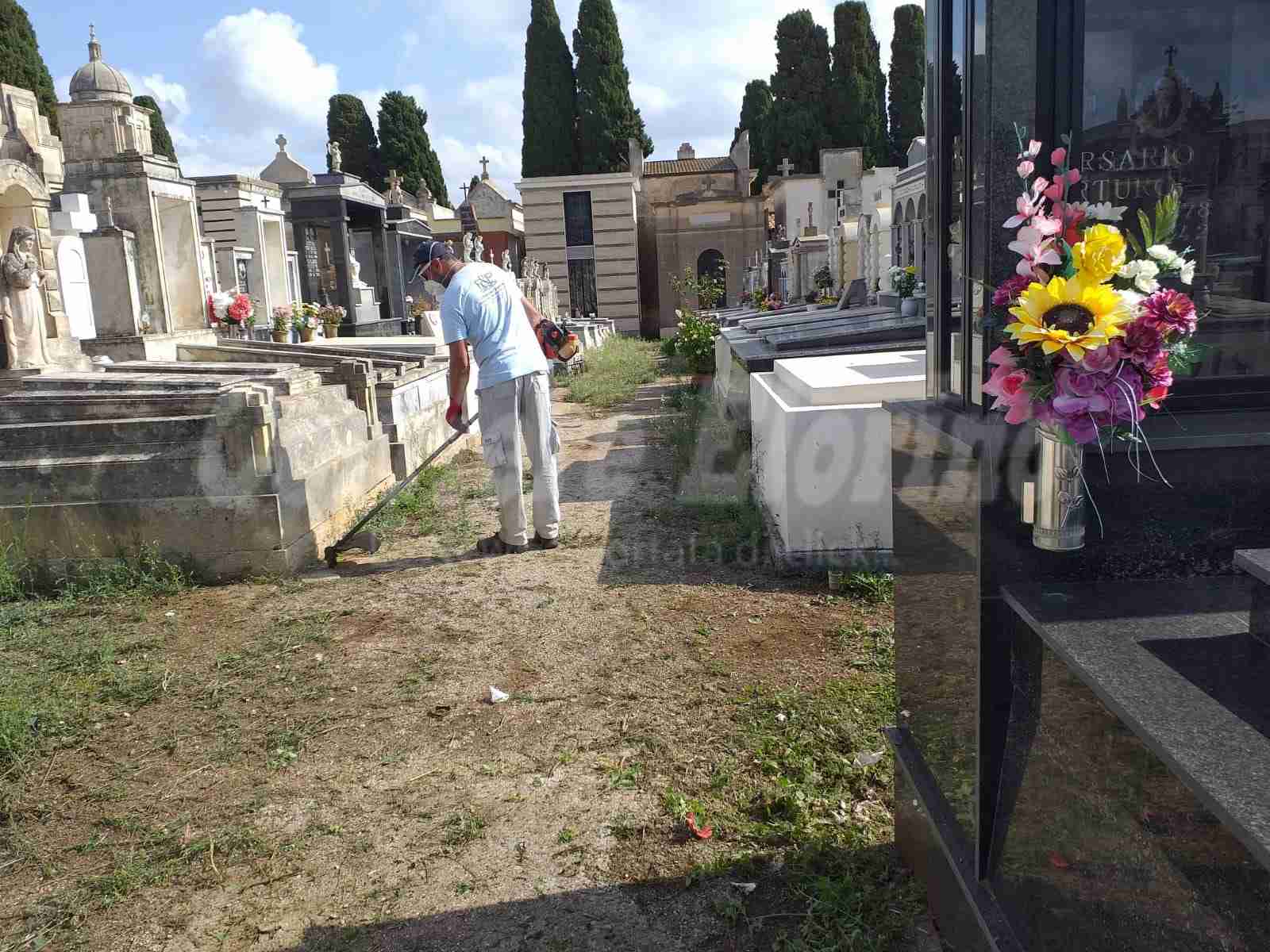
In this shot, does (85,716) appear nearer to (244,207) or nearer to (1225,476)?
(1225,476)

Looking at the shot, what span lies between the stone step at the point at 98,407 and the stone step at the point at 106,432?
0.45 feet

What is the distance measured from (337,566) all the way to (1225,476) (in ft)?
15.3

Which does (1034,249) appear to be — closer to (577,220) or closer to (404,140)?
(577,220)

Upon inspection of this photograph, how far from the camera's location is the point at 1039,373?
1911 millimetres

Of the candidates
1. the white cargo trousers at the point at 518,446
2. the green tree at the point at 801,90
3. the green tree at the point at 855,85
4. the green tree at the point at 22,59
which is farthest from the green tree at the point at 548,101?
the white cargo trousers at the point at 518,446

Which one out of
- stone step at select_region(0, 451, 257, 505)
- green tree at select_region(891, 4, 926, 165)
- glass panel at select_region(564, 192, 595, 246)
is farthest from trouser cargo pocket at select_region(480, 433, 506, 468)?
green tree at select_region(891, 4, 926, 165)

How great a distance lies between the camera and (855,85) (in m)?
35.1

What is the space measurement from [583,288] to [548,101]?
24.3 feet

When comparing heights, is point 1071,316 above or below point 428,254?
below

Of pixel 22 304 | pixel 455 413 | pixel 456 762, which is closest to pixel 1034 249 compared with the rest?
pixel 456 762

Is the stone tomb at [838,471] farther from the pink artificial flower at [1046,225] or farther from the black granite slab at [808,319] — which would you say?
the black granite slab at [808,319]

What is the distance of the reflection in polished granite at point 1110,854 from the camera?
138 centimetres

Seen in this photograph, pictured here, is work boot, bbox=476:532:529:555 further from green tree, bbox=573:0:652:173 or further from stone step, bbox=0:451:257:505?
green tree, bbox=573:0:652:173

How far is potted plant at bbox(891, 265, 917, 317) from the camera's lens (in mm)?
Answer: 9391
